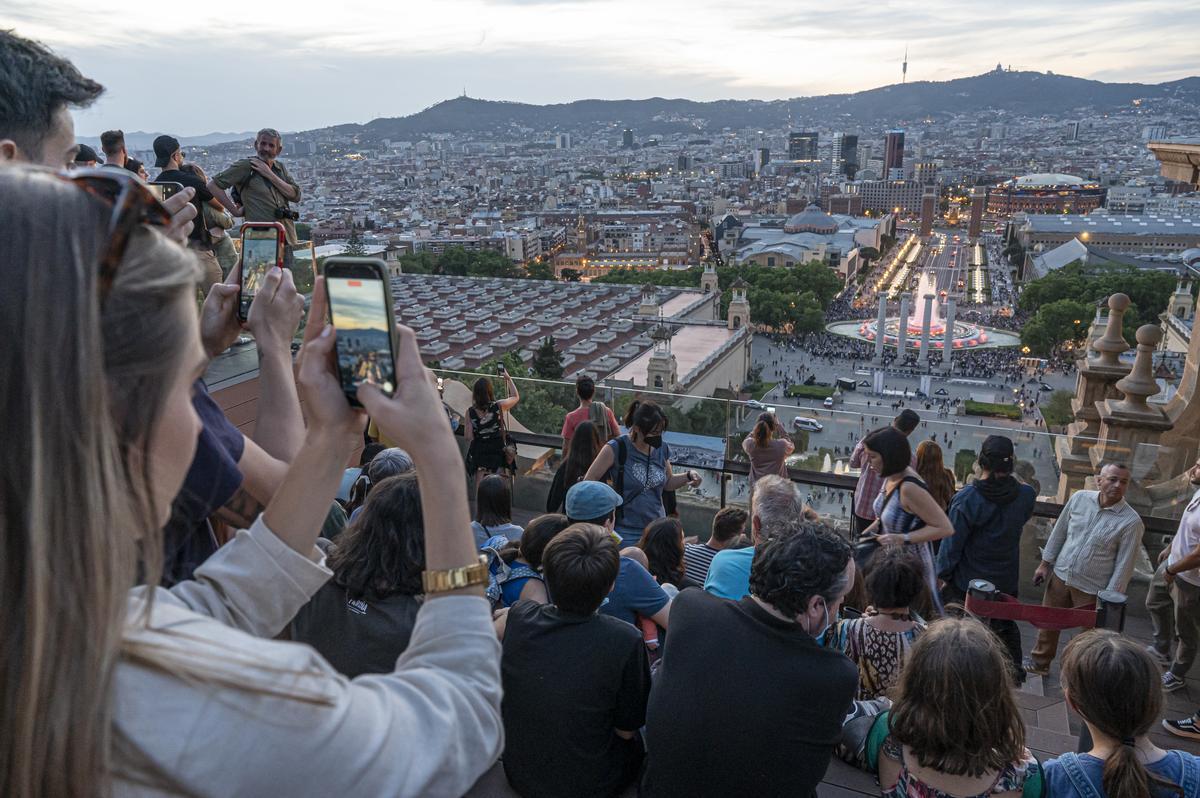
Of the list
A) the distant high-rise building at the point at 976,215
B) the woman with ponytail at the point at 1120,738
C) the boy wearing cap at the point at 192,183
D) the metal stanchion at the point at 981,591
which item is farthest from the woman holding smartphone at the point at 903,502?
the distant high-rise building at the point at 976,215

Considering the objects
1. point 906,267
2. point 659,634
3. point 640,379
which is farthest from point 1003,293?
point 659,634

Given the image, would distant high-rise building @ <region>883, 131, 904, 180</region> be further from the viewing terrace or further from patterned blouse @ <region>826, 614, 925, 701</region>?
patterned blouse @ <region>826, 614, 925, 701</region>

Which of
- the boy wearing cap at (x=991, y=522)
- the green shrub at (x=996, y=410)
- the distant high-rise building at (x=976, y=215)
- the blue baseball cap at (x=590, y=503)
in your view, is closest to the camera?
the blue baseball cap at (x=590, y=503)

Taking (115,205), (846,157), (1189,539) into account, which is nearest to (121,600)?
(115,205)

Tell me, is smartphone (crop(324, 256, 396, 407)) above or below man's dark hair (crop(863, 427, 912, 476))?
above

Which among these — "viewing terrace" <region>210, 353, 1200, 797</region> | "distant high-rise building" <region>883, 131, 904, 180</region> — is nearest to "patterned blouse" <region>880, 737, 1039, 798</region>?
"viewing terrace" <region>210, 353, 1200, 797</region>

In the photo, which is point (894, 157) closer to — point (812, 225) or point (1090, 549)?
point (812, 225)

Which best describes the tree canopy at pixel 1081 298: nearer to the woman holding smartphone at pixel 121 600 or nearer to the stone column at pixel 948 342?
the stone column at pixel 948 342

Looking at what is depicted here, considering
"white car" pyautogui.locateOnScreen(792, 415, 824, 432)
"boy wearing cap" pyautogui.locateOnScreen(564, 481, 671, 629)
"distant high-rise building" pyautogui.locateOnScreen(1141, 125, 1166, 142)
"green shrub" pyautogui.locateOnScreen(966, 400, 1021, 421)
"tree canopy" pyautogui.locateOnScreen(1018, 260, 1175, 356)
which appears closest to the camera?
"boy wearing cap" pyautogui.locateOnScreen(564, 481, 671, 629)
